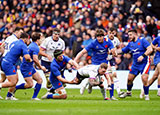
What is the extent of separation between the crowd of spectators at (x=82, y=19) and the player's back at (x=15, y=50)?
868 cm

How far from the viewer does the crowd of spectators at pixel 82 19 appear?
21.8m

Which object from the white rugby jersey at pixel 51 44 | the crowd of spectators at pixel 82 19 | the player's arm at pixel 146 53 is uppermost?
the crowd of spectators at pixel 82 19

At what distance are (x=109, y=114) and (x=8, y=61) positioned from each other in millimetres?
5131

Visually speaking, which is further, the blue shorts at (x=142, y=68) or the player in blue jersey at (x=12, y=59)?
the blue shorts at (x=142, y=68)

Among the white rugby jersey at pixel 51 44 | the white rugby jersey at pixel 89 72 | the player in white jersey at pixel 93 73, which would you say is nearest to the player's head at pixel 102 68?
the player in white jersey at pixel 93 73

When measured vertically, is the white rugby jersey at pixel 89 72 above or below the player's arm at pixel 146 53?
below

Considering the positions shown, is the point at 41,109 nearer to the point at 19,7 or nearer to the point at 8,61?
the point at 8,61

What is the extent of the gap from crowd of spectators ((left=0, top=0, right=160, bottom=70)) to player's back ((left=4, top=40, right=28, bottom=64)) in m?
8.68

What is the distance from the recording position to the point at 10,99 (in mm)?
13672

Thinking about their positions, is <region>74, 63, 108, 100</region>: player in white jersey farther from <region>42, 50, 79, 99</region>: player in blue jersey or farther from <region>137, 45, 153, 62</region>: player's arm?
<region>137, 45, 153, 62</region>: player's arm

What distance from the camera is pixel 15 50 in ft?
43.2

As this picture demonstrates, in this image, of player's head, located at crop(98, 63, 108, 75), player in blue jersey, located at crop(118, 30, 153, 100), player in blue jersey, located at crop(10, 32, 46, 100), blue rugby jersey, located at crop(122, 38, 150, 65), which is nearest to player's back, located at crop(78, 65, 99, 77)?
player's head, located at crop(98, 63, 108, 75)

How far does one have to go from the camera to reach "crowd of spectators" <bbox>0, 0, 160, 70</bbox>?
2184cm

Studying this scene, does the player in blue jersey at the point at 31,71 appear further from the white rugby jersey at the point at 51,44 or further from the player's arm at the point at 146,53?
the player's arm at the point at 146,53
